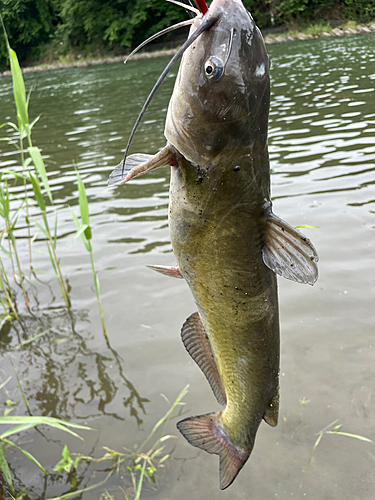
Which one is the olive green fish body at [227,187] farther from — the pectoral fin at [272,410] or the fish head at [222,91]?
→ the pectoral fin at [272,410]

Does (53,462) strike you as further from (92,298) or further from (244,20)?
(244,20)

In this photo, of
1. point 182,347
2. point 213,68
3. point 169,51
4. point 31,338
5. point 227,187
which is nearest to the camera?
point 213,68

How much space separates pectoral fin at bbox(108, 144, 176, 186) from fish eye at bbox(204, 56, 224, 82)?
0.24 metres

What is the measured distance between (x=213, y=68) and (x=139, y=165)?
346mm

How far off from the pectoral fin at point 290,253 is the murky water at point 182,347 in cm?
220

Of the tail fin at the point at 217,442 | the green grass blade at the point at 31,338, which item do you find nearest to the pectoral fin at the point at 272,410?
the tail fin at the point at 217,442

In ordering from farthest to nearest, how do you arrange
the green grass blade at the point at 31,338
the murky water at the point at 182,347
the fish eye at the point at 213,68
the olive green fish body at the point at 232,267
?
the green grass blade at the point at 31,338
the murky water at the point at 182,347
the olive green fish body at the point at 232,267
the fish eye at the point at 213,68

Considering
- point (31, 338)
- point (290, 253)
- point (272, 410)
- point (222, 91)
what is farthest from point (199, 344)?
point (31, 338)

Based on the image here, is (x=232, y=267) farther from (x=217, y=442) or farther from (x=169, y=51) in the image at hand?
(x=169, y=51)

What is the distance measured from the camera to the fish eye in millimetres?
1280

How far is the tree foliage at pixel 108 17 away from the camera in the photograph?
3572 centimetres

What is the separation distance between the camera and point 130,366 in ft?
13.8

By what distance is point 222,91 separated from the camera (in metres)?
1.30

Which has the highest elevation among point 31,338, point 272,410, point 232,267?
point 232,267
